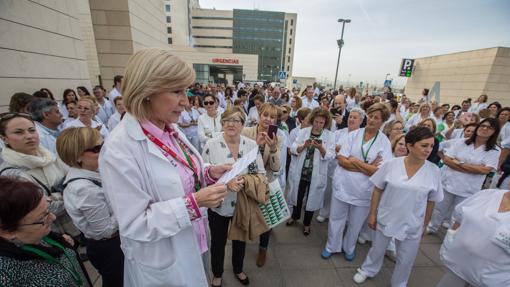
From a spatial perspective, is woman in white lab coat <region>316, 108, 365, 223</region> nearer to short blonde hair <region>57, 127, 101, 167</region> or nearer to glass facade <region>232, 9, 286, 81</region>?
short blonde hair <region>57, 127, 101, 167</region>

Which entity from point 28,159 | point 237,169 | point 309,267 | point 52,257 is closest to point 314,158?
point 309,267

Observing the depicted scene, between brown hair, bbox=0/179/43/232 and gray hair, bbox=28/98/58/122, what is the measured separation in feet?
9.44

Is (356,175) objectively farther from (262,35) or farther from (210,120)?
(262,35)

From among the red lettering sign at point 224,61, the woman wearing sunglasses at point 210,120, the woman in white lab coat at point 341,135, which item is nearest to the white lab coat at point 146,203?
the woman in white lab coat at point 341,135

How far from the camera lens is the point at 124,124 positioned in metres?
1.14

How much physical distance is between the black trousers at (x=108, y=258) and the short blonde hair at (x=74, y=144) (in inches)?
29.9

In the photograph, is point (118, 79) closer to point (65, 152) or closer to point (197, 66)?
point (65, 152)

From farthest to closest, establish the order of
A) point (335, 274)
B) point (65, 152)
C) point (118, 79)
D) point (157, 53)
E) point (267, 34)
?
1. point (267, 34)
2. point (118, 79)
3. point (335, 274)
4. point (65, 152)
5. point (157, 53)

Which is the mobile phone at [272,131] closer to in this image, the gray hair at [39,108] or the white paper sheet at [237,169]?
the white paper sheet at [237,169]

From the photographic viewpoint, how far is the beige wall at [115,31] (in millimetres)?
9992

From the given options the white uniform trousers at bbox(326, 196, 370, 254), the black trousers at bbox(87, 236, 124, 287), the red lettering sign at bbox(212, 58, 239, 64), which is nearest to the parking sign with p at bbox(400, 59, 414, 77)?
the white uniform trousers at bbox(326, 196, 370, 254)

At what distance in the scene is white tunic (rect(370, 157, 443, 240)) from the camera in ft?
7.91

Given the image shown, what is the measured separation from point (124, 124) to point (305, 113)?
4535mm

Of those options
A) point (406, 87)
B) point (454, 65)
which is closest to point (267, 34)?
point (406, 87)
